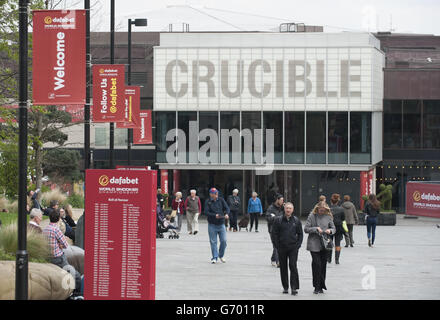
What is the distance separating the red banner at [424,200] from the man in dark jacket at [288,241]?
3.92 meters

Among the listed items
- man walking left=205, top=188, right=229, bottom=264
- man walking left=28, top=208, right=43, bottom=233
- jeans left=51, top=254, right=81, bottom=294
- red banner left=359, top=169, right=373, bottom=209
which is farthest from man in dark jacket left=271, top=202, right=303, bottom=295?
red banner left=359, top=169, right=373, bottom=209

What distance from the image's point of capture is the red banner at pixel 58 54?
1519cm

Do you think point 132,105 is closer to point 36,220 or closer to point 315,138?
point 36,220

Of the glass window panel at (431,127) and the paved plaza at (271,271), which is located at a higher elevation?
the glass window panel at (431,127)

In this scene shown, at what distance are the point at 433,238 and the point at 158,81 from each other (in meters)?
18.0

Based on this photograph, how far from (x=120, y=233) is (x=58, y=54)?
4.26 meters

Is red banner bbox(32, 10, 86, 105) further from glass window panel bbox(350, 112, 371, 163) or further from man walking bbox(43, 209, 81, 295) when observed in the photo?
glass window panel bbox(350, 112, 371, 163)

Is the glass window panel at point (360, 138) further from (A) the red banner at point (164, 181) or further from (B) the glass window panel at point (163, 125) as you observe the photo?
(A) the red banner at point (164, 181)

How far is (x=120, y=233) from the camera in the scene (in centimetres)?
1233

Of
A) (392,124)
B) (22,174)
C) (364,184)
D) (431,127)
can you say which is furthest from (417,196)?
(431,127)

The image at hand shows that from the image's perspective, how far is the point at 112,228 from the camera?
40.5ft

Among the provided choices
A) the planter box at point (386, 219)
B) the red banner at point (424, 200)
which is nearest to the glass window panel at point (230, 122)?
the planter box at point (386, 219)

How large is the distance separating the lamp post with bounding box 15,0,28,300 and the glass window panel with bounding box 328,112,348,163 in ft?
112

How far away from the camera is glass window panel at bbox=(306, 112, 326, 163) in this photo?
1795 inches
